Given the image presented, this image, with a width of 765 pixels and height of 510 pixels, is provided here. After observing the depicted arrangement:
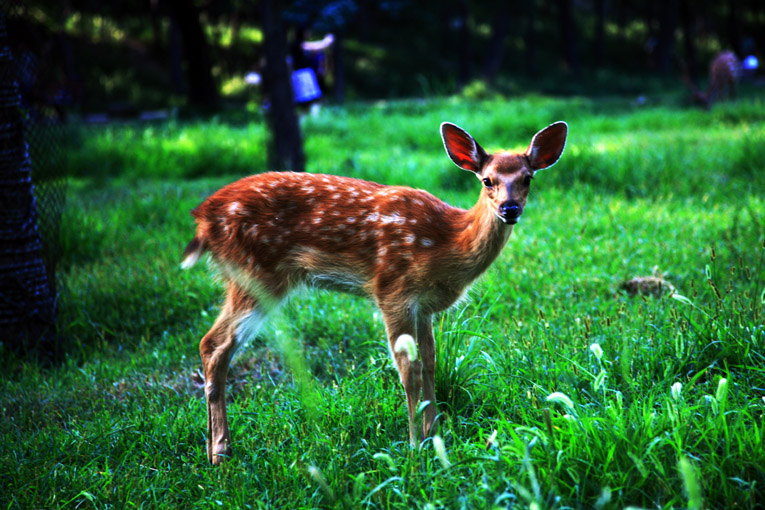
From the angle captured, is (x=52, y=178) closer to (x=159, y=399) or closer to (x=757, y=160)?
(x=159, y=399)

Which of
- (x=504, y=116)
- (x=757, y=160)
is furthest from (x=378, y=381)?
(x=504, y=116)

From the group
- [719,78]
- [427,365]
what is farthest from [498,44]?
[427,365]

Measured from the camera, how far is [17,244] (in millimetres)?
4609

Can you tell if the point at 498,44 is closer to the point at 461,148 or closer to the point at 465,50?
Answer: the point at 465,50

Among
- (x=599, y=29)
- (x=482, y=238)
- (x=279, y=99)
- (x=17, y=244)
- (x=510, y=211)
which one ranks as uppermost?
(x=599, y=29)

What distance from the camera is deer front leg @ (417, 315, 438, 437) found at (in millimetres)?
3186

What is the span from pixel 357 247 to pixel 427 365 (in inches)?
26.9

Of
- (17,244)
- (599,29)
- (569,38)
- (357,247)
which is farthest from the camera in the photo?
(599,29)

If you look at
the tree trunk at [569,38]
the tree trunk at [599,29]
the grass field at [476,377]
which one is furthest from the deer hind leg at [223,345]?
the tree trunk at [599,29]

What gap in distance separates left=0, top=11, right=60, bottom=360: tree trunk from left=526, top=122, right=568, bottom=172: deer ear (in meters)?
3.47

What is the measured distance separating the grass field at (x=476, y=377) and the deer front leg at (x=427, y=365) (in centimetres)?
10

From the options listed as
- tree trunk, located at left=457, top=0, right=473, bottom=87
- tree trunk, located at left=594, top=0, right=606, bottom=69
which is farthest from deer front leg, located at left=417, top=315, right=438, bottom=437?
tree trunk, located at left=594, top=0, right=606, bottom=69

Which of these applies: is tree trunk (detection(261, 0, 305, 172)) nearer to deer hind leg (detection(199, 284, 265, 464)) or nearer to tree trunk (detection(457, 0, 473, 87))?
deer hind leg (detection(199, 284, 265, 464))

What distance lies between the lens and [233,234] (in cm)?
349
